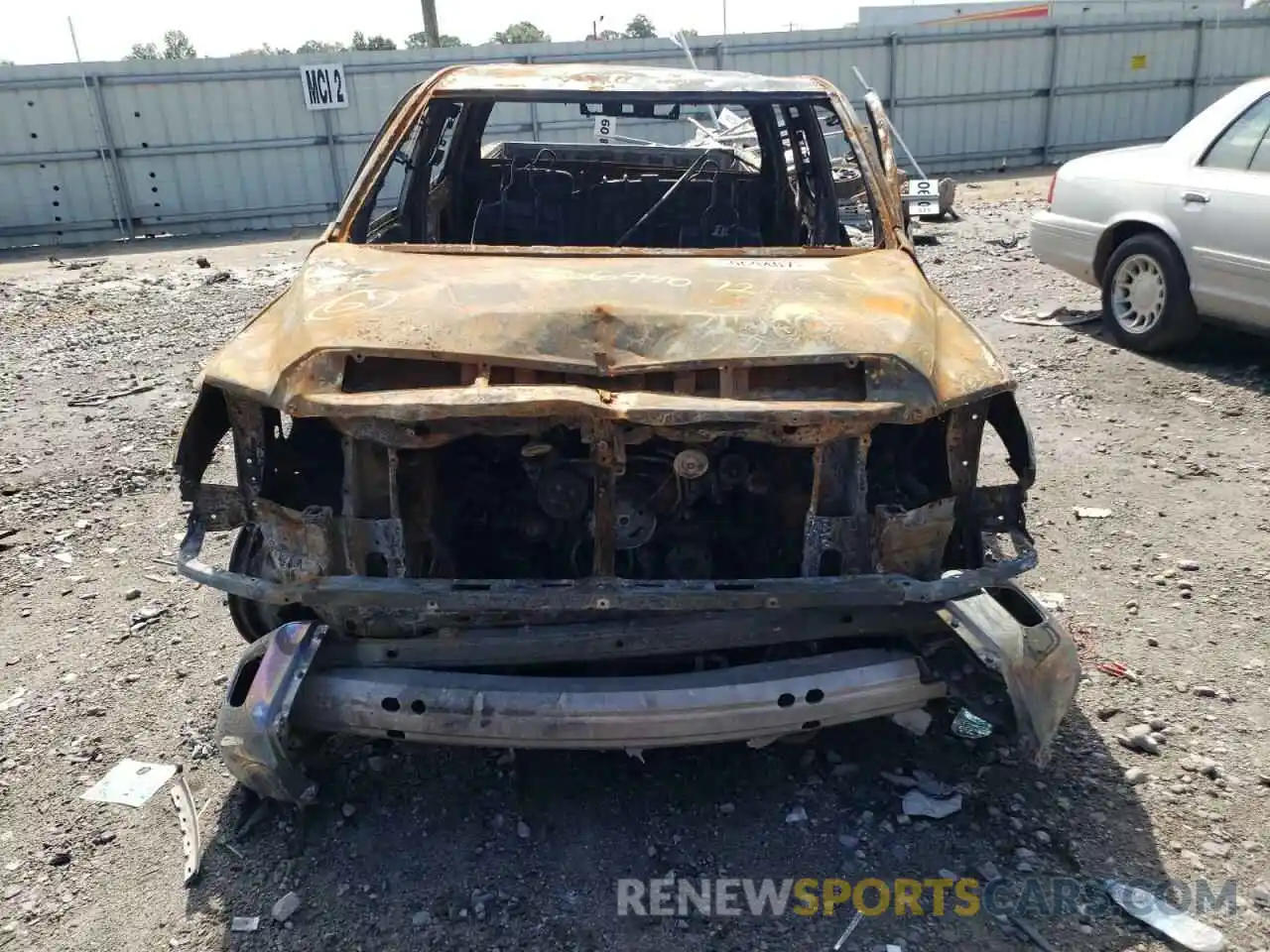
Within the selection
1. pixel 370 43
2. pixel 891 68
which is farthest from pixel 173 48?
pixel 891 68

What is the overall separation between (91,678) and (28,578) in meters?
1.02

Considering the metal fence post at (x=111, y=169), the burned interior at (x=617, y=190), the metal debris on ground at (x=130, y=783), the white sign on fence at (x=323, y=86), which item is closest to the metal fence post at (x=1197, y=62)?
the white sign on fence at (x=323, y=86)

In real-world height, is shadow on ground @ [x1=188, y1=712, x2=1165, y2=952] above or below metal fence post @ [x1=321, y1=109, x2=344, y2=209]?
below

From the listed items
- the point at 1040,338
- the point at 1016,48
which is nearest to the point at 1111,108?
the point at 1016,48

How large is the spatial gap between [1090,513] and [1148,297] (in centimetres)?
265

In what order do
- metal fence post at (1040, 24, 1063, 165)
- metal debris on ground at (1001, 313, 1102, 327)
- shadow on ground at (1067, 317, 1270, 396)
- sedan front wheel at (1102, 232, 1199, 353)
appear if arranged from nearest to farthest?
shadow on ground at (1067, 317, 1270, 396) → sedan front wheel at (1102, 232, 1199, 353) → metal debris on ground at (1001, 313, 1102, 327) → metal fence post at (1040, 24, 1063, 165)

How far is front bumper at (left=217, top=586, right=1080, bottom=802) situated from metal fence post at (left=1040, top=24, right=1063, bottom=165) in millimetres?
16459

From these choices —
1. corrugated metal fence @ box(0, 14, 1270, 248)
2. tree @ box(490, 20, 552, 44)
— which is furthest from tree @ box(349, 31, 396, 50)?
corrugated metal fence @ box(0, 14, 1270, 248)

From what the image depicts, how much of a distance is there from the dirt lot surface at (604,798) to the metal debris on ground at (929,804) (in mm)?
33

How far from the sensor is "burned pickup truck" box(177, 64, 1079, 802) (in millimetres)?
2395

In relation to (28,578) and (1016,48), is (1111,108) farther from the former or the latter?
(28,578)

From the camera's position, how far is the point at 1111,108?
55.5 feet

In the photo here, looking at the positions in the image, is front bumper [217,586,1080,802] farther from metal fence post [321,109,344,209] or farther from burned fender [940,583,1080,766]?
metal fence post [321,109,344,209]

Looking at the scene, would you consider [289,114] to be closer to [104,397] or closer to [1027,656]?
[104,397]
